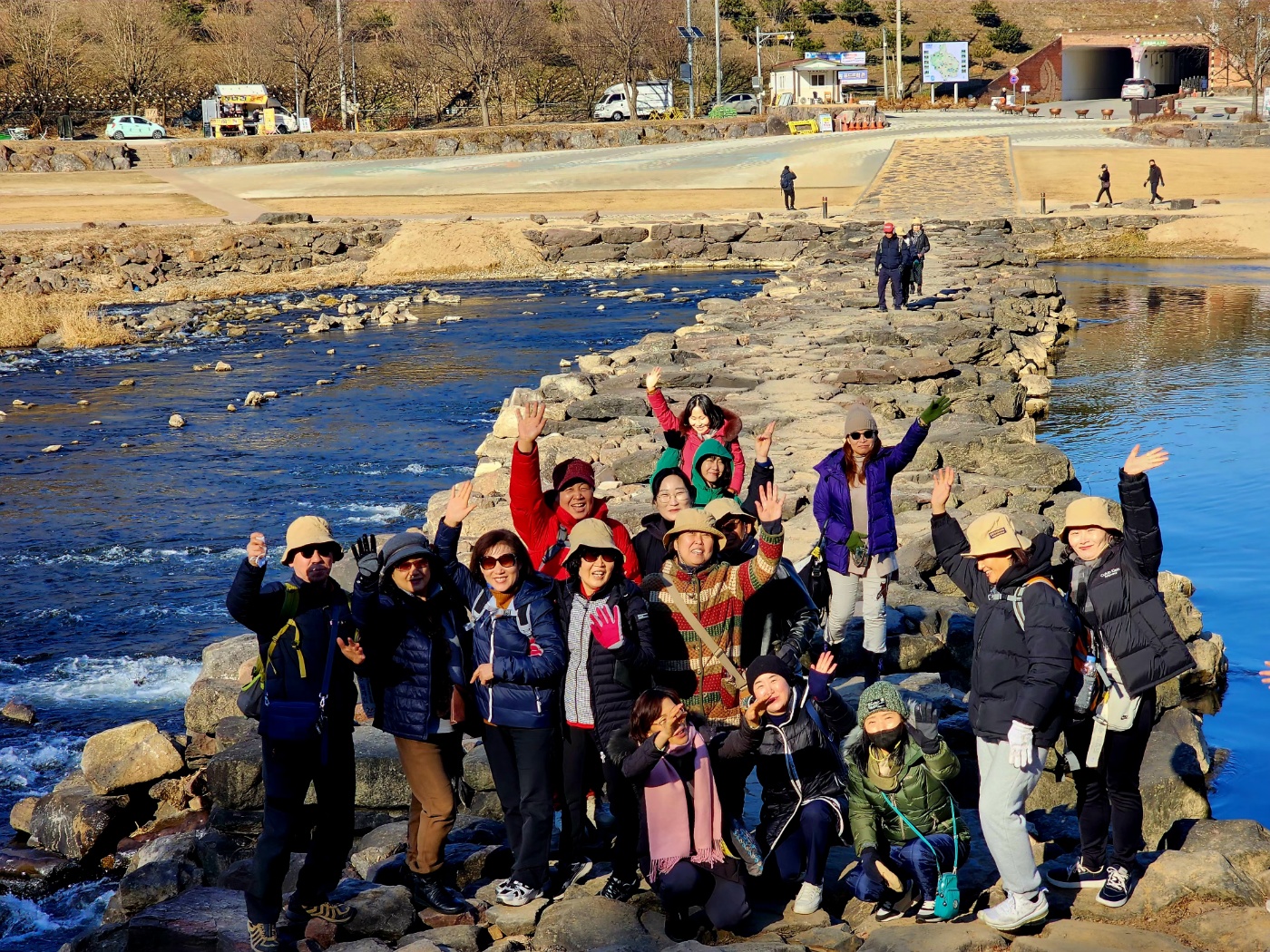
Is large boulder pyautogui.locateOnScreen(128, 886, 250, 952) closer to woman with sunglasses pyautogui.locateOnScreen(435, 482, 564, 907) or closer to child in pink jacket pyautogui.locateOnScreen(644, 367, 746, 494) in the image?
woman with sunglasses pyautogui.locateOnScreen(435, 482, 564, 907)

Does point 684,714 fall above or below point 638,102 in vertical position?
below

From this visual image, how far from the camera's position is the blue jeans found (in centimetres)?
554

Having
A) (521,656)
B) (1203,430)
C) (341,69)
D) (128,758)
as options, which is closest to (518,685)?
(521,656)

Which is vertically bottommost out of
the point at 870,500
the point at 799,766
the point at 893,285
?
the point at 799,766

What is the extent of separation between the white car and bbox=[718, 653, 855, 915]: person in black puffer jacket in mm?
67379

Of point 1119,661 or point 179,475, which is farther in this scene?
point 179,475

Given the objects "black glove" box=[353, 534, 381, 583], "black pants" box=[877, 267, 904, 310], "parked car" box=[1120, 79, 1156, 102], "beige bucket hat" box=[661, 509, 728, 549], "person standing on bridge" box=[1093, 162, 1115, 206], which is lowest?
"black glove" box=[353, 534, 381, 583]

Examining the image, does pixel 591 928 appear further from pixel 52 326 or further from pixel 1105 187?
pixel 1105 187

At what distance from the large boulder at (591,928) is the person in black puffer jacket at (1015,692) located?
57.4 inches

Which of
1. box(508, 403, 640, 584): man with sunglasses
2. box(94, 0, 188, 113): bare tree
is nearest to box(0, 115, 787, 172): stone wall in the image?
box(94, 0, 188, 113): bare tree

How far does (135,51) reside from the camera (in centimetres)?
7262

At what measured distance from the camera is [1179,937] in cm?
528

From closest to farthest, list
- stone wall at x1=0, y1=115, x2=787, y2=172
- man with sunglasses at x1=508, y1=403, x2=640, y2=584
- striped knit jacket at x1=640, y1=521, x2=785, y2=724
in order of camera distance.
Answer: striped knit jacket at x1=640, y1=521, x2=785, y2=724
man with sunglasses at x1=508, y1=403, x2=640, y2=584
stone wall at x1=0, y1=115, x2=787, y2=172

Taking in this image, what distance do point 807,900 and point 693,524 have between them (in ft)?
5.65
